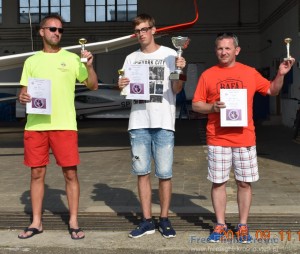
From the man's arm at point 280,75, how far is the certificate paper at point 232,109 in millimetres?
274

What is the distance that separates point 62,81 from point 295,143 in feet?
32.8

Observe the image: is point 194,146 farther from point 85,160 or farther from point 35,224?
point 35,224

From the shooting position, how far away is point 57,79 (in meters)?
4.93

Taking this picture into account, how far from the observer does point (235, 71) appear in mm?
4691

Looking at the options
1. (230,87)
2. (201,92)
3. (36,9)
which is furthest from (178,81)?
(36,9)

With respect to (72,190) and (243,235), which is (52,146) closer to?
(72,190)

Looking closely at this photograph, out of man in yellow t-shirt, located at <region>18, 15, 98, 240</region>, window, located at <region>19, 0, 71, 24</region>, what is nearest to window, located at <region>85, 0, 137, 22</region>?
window, located at <region>19, 0, 71, 24</region>

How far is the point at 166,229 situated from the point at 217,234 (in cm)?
48

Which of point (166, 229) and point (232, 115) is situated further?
point (166, 229)

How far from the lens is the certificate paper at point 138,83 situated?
193 inches

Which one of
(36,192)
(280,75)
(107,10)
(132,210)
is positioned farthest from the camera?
(107,10)

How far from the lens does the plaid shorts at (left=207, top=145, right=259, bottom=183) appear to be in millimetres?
4715

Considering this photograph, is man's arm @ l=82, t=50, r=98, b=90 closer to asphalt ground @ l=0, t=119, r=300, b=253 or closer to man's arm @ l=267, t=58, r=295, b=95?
asphalt ground @ l=0, t=119, r=300, b=253

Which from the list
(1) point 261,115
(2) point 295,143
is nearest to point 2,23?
(1) point 261,115
